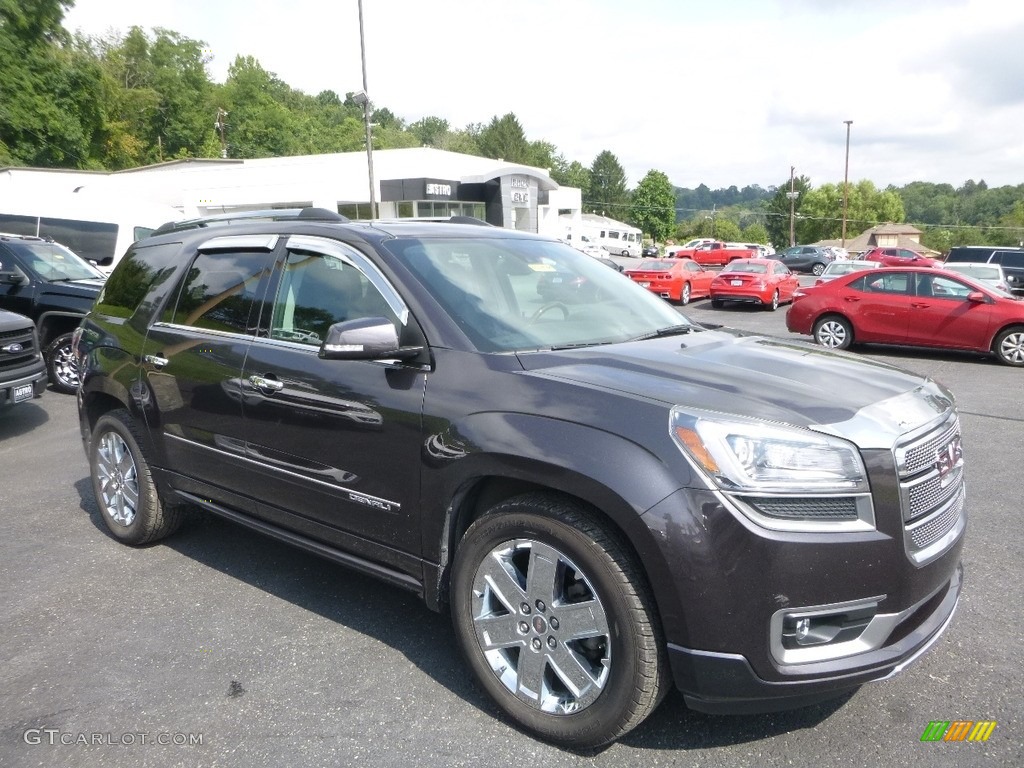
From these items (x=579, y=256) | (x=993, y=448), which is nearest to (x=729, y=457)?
(x=579, y=256)

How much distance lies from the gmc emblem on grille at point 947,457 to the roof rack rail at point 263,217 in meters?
2.84

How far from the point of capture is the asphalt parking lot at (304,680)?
286cm

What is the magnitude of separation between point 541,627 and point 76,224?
13640mm

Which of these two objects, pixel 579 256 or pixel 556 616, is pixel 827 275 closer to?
pixel 579 256

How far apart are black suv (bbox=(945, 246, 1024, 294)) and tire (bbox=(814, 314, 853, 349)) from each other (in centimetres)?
1050

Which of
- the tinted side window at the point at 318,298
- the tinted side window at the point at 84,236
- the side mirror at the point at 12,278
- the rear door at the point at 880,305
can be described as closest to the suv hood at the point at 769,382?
A: the tinted side window at the point at 318,298

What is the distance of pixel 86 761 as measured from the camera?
2875 mm

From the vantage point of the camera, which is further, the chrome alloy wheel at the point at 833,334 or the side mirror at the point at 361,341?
the chrome alloy wheel at the point at 833,334

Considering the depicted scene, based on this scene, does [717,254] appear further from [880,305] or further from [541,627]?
[541,627]

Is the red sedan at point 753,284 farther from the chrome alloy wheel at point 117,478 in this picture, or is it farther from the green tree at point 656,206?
the green tree at point 656,206

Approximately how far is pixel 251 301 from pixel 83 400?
6.09 ft

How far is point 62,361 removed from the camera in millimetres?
10242

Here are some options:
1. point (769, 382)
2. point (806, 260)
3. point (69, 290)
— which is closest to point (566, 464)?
point (769, 382)

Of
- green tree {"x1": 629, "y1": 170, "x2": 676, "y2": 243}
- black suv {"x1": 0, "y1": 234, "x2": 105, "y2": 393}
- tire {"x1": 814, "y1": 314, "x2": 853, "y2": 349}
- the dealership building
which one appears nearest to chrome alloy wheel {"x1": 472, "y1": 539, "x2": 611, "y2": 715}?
black suv {"x1": 0, "y1": 234, "x2": 105, "y2": 393}
